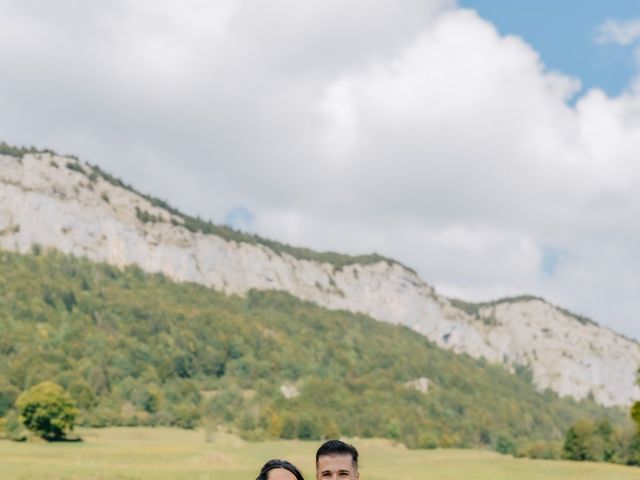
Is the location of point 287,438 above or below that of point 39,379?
below

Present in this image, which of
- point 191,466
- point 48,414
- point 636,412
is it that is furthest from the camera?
point 48,414

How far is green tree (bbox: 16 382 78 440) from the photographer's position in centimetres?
9903

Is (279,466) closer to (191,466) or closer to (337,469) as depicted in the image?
(337,469)

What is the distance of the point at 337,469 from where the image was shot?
7133 millimetres

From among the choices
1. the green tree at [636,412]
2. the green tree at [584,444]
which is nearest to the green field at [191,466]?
the green tree at [636,412]

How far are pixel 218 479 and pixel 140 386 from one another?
453ft

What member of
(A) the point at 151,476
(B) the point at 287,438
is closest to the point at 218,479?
(A) the point at 151,476

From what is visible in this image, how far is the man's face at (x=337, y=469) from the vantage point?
712 centimetres

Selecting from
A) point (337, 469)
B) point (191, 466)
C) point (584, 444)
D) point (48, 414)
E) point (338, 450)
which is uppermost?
point (48, 414)

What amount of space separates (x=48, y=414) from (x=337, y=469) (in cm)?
9855

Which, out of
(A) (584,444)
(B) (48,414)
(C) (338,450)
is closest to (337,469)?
(C) (338,450)

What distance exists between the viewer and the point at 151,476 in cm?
4925

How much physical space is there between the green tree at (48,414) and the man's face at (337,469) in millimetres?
98038

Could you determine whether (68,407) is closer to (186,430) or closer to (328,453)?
(186,430)
